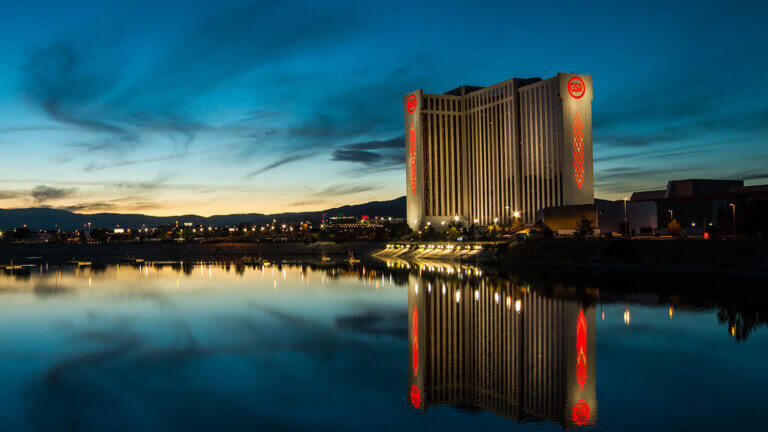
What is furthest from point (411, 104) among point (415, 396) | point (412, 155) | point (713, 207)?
point (415, 396)

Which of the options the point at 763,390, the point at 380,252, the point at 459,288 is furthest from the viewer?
the point at 380,252

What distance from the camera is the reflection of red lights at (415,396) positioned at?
14.9 m

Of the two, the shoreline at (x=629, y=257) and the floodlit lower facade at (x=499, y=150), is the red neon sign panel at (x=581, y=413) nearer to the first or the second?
the shoreline at (x=629, y=257)

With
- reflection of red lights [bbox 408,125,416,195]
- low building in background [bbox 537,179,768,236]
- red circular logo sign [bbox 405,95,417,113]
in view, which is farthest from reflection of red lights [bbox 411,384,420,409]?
red circular logo sign [bbox 405,95,417,113]

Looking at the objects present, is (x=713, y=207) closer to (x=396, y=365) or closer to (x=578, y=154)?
(x=578, y=154)

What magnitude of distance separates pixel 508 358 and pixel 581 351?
9.94ft

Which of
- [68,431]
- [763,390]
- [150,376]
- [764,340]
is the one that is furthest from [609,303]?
[68,431]

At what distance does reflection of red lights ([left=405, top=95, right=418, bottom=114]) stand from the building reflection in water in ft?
430

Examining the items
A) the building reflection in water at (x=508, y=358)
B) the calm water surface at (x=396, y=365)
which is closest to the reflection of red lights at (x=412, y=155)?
the calm water surface at (x=396, y=365)

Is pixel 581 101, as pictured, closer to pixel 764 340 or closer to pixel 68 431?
pixel 764 340

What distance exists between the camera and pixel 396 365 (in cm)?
1917

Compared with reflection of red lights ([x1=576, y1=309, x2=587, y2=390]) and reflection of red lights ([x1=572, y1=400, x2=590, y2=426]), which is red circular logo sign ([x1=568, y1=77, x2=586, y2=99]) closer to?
reflection of red lights ([x1=576, y1=309, x2=587, y2=390])

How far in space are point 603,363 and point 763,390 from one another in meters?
4.47

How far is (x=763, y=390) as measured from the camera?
50.9ft
